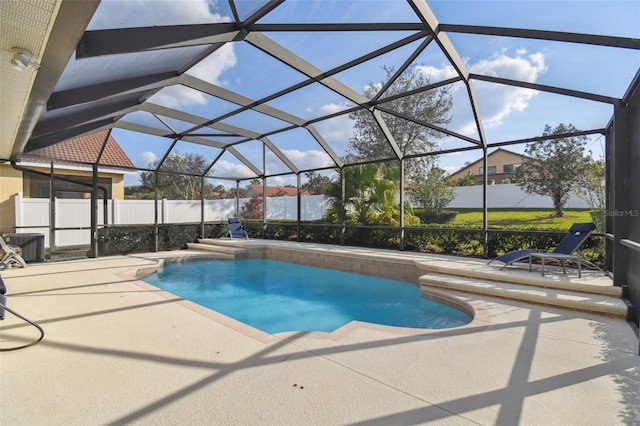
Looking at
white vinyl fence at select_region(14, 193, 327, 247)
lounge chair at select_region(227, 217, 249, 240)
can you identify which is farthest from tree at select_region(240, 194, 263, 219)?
lounge chair at select_region(227, 217, 249, 240)

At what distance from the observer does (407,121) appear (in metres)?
13.8

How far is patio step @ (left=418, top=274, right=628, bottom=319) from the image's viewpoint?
4.24 m

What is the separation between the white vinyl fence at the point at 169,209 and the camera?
10.2m

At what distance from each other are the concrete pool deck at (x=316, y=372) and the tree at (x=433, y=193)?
8.15 m

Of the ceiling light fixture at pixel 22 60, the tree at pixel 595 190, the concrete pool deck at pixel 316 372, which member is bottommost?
the concrete pool deck at pixel 316 372

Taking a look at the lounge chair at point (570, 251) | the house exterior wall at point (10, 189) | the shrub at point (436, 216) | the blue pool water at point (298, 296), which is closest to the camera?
the blue pool water at point (298, 296)

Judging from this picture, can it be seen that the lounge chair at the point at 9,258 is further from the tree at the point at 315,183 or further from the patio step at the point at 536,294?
the tree at the point at 315,183

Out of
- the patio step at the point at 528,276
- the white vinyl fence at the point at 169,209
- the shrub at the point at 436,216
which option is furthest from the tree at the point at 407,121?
the patio step at the point at 528,276

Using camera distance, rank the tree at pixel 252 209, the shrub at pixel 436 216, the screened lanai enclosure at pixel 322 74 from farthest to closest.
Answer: the tree at pixel 252 209
the shrub at pixel 436 216
the screened lanai enclosure at pixel 322 74

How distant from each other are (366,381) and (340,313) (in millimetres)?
3512

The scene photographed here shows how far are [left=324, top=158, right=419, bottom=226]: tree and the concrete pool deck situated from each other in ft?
21.1

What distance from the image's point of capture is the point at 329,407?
7.07 feet

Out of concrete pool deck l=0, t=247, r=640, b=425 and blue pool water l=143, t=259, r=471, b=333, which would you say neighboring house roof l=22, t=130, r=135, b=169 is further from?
concrete pool deck l=0, t=247, r=640, b=425

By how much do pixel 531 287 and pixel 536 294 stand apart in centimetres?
56
